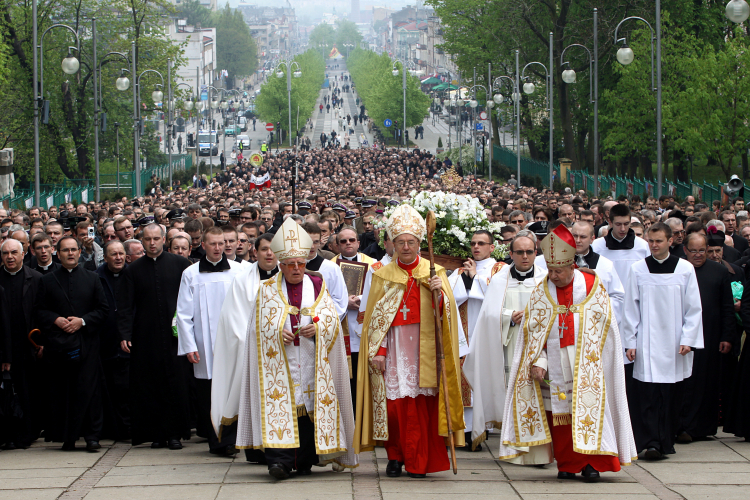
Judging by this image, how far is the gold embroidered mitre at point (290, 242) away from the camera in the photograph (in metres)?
7.90

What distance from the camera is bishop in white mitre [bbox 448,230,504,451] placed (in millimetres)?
9344

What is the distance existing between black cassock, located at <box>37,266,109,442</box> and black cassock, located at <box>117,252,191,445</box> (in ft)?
0.87

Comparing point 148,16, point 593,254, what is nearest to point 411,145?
point 148,16

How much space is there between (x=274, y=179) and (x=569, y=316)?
1581 inches

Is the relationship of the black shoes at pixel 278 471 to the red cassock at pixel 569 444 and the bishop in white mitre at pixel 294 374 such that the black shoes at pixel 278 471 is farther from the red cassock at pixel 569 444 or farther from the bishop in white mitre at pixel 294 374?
the red cassock at pixel 569 444

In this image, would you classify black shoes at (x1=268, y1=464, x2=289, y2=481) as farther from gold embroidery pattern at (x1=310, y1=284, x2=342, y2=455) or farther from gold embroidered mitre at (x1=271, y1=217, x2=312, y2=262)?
gold embroidered mitre at (x1=271, y1=217, x2=312, y2=262)

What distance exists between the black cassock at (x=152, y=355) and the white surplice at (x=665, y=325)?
3.86 meters

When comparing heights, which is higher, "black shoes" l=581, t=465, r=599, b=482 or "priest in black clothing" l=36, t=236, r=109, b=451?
"priest in black clothing" l=36, t=236, r=109, b=451

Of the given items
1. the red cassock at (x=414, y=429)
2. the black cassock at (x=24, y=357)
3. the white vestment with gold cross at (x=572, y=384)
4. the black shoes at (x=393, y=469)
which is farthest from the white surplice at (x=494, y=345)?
the black cassock at (x=24, y=357)

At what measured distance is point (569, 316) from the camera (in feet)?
25.5

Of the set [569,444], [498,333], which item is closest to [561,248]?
[569,444]

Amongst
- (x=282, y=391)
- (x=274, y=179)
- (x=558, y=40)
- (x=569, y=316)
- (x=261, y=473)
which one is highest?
(x=558, y=40)

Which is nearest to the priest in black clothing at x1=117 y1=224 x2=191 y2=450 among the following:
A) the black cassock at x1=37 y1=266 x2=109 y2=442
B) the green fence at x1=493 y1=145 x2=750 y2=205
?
the black cassock at x1=37 y1=266 x2=109 y2=442

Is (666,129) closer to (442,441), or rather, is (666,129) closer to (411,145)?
(442,441)
